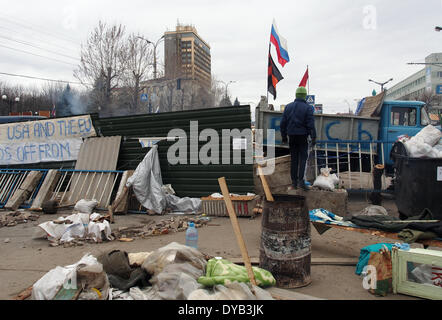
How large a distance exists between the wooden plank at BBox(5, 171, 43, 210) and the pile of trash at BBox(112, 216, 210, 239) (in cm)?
425

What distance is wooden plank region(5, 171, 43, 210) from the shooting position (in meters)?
8.54

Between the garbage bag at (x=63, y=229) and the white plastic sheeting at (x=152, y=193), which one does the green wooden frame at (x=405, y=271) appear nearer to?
the garbage bag at (x=63, y=229)

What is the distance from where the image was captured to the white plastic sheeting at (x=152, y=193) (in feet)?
25.2

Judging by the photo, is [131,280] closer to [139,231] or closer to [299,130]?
[139,231]

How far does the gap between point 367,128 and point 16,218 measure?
→ 9.68 metres

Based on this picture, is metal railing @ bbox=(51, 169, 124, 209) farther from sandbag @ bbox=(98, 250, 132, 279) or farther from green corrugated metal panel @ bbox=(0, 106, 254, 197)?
sandbag @ bbox=(98, 250, 132, 279)

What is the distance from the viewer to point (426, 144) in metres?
5.95

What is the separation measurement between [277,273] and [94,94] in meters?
30.7

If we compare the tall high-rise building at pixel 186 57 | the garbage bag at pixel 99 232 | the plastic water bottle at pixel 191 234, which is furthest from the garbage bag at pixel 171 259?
the tall high-rise building at pixel 186 57

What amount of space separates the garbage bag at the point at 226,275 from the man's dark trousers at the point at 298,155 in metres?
3.86

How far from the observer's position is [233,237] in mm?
5613

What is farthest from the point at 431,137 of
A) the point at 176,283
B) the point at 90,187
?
the point at 90,187

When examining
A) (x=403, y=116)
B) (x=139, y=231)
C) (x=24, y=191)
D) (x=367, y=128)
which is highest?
(x=403, y=116)

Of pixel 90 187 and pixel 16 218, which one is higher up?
pixel 90 187
